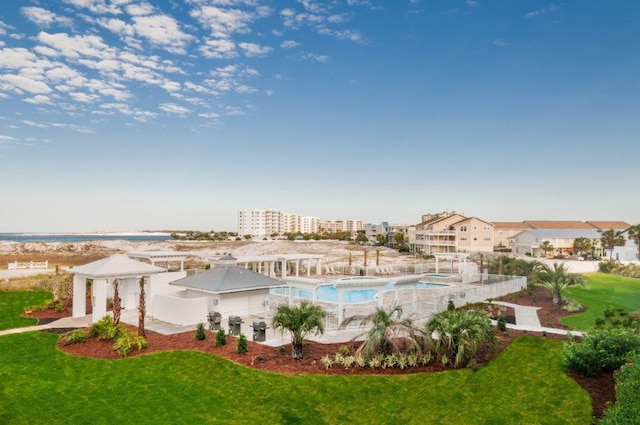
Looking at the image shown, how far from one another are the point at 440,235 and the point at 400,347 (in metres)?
60.4

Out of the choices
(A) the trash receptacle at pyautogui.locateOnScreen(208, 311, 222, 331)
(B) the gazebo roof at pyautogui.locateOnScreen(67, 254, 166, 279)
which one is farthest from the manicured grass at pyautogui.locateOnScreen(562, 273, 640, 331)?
(B) the gazebo roof at pyautogui.locateOnScreen(67, 254, 166, 279)

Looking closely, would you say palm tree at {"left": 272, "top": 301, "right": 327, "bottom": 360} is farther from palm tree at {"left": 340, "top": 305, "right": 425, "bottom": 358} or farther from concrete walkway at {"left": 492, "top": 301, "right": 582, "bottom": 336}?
concrete walkway at {"left": 492, "top": 301, "right": 582, "bottom": 336}

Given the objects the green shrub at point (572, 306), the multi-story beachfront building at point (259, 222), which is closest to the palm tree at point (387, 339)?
the green shrub at point (572, 306)

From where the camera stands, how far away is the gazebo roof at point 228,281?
18312 millimetres

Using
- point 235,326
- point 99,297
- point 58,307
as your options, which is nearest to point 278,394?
point 235,326

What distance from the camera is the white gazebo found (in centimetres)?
1853

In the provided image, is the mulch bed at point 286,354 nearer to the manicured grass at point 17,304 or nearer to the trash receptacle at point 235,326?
the trash receptacle at point 235,326

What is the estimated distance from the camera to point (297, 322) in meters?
12.7

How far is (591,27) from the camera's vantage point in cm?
2314

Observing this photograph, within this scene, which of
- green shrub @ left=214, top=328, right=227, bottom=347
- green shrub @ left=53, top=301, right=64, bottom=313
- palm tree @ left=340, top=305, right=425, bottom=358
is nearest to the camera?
palm tree @ left=340, top=305, right=425, bottom=358

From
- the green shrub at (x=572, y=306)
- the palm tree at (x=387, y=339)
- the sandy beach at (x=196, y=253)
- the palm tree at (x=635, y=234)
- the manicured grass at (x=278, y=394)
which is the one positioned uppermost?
the palm tree at (x=635, y=234)

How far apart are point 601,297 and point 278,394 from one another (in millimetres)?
23277

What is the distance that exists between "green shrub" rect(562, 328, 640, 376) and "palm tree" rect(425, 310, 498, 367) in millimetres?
2291

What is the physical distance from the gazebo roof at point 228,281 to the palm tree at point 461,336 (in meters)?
9.23
